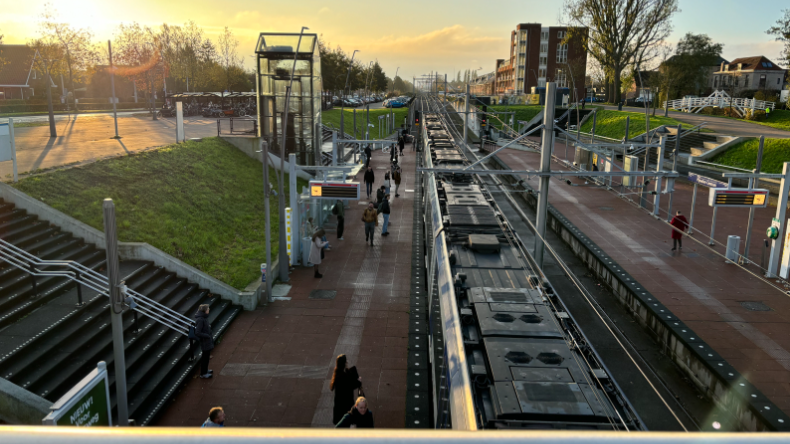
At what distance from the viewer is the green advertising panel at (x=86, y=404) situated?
5785mm

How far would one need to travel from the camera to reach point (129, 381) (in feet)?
30.4

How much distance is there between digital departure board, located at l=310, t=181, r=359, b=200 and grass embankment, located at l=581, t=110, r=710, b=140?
3406 cm

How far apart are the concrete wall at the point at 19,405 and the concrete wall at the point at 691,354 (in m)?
10.8

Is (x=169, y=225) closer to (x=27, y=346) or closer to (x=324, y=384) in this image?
(x=27, y=346)

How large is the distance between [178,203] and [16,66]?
5949 centimetres

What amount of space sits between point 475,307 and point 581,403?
265cm

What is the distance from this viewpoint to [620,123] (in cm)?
5066

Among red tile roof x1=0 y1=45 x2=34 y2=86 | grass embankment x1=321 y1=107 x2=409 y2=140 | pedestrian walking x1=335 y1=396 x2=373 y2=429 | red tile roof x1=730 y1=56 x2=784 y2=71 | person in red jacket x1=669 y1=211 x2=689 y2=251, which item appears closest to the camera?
pedestrian walking x1=335 y1=396 x2=373 y2=429

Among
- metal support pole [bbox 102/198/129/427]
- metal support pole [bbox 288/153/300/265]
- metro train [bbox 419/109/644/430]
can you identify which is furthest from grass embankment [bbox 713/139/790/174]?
metal support pole [bbox 102/198/129/427]

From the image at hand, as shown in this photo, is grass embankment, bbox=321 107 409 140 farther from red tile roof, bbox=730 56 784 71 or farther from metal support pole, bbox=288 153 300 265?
red tile roof, bbox=730 56 784 71

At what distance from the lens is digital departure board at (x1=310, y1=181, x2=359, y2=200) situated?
51.6ft

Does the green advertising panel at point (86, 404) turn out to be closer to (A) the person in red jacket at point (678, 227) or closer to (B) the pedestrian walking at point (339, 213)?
(B) the pedestrian walking at point (339, 213)

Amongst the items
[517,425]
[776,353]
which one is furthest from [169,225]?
[776,353]

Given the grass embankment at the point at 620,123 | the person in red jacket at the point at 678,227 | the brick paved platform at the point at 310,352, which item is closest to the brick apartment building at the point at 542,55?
the grass embankment at the point at 620,123
